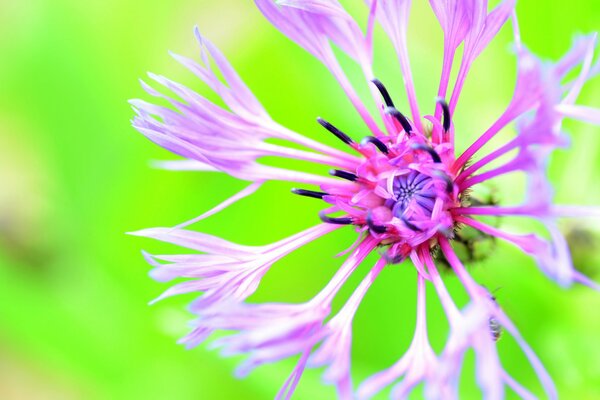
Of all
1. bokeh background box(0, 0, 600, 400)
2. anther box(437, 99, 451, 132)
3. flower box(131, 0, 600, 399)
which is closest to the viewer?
flower box(131, 0, 600, 399)

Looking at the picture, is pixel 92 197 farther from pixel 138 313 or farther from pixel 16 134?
pixel 16 134

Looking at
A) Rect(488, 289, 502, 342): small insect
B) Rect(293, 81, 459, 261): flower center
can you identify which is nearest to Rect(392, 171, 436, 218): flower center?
Rect(293, 81, 459, 261): flower center

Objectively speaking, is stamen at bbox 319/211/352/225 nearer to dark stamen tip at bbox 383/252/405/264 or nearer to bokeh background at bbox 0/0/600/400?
dark stamen tip at bbox 383/252/405/264

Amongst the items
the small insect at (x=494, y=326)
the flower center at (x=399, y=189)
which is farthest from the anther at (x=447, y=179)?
the small insect at (x=494, y=326)

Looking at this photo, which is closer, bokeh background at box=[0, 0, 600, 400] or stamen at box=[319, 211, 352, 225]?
stamen at box=[319, 211, 352, 225]

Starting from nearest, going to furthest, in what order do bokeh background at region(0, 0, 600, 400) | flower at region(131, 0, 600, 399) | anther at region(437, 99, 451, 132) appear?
1. flower at region(131, 0, 600, 399)
2. anther at region(437, 99, 451, 132)
3. bokeh background at region(0, 0, 600, 400)

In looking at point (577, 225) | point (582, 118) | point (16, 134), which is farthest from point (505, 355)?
point (16, 134)

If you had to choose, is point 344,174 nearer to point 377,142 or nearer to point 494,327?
point 377,142

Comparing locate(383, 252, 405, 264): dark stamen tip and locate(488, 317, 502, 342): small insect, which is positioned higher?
locate(383, 252, 405, 264): dark stamen tip

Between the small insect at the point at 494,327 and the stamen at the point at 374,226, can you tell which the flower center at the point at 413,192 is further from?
the small insect at the point at 494,327
